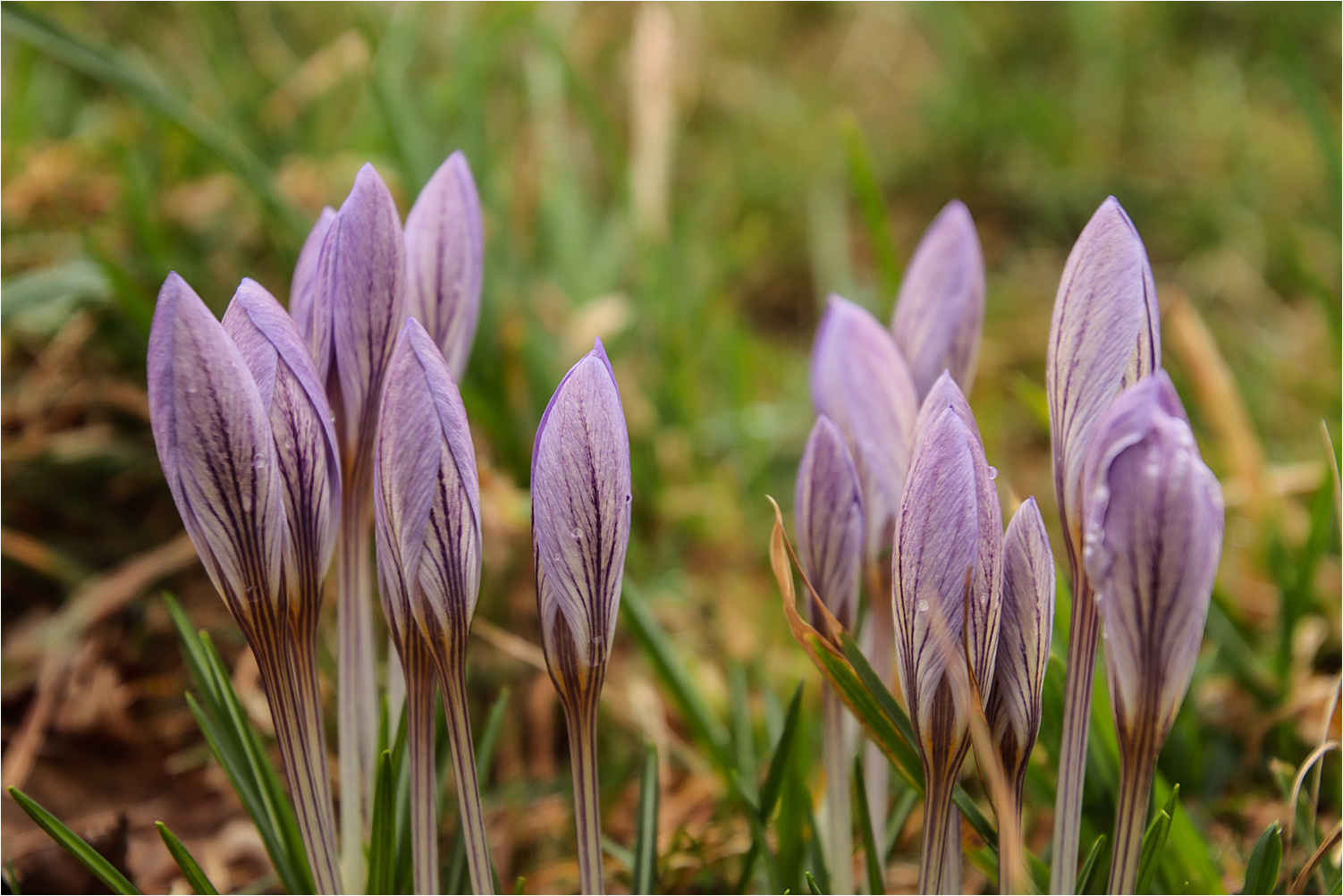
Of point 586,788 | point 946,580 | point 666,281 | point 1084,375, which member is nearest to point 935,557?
point 946,580

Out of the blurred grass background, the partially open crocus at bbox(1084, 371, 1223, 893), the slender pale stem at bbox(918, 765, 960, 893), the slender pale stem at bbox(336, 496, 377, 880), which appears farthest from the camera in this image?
the blurred grass background

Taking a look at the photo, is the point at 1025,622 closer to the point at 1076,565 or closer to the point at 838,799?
the point at 1076,565

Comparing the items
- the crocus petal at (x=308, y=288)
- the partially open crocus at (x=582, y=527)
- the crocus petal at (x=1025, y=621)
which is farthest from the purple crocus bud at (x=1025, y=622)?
the crocus petal at (x=308, y=288)

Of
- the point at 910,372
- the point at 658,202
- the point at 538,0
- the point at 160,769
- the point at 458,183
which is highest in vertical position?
the point at 538,0

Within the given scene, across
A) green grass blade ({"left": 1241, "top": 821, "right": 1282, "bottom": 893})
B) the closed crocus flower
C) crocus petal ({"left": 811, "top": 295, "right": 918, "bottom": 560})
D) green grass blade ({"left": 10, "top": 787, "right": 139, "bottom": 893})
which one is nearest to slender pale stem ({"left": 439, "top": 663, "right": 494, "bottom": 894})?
the closed crocus flower

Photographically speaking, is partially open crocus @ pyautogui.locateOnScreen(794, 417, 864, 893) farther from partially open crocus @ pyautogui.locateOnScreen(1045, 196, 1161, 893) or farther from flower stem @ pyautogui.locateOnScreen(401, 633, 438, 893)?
flower stem @ pyautogui.locateOnScreen(401, 633, 438, 893)

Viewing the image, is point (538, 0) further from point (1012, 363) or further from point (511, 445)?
point (1012, 363)

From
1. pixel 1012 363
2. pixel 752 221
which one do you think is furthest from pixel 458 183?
pixel 752 221
